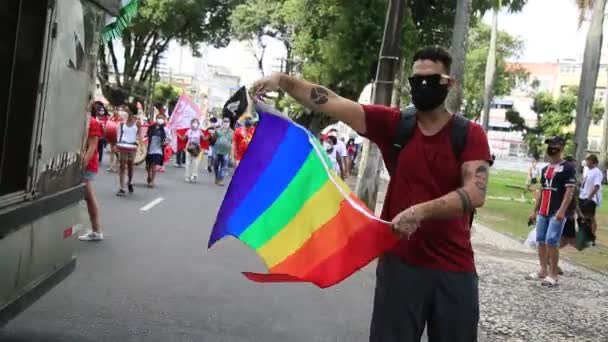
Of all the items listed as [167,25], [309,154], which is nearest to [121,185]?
[309,154]

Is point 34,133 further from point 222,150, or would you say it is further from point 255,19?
point 255,19

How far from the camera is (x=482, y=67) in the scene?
54781 millimetres

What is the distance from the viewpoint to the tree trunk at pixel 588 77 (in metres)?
15.2

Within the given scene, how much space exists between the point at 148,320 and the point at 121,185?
8.49 metres

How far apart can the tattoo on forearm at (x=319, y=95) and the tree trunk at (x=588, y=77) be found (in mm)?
12277

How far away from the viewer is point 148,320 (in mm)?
5496

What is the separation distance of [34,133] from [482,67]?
53582 millimetres

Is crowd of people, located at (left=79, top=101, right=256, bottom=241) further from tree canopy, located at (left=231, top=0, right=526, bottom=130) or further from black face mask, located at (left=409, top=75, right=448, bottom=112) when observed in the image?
black face mask, located at (left=409, top=75, right=448, bottom=112)

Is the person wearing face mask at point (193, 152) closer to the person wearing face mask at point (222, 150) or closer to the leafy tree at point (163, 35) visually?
the person wearing face mask at point (222, 150)

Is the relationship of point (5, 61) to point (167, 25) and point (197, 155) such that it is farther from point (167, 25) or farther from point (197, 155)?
point (167, 25)

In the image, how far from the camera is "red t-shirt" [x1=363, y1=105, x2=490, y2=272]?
321cm

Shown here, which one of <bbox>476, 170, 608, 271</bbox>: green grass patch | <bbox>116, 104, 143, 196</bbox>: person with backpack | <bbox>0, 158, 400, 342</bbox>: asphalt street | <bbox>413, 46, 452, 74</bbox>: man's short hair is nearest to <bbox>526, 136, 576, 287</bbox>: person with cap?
<bbox>0, 158, 400, 342</bbox>: asphalt street

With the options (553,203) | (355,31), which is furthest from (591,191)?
(355,31)

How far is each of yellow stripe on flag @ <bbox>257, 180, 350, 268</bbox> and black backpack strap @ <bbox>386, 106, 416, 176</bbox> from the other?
1.04 ft
